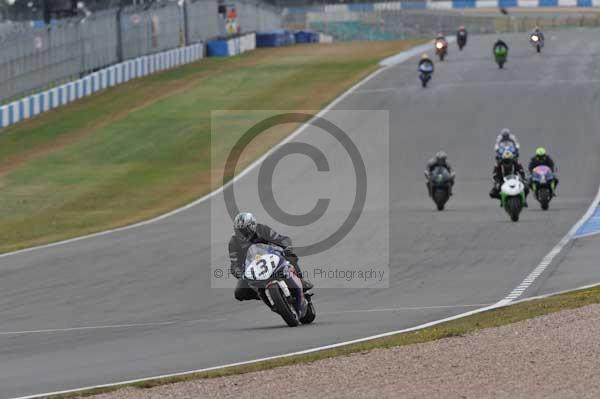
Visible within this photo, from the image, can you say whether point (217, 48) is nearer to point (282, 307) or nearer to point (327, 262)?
point (327, 262)

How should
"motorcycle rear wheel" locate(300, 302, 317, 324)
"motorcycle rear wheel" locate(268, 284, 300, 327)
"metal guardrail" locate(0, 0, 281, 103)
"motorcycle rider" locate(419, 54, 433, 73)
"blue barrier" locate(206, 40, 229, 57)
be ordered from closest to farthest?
1. "motorcycle rear wheel" locate(268, 284, 300, 327)
2. "motorcycle rear wheel" locate(300, 302, 317, 324)
3. "metal guardrail" locate(0, 0, 281, 103)
4. "motorcycle rider" locate(419, 54, 433, 73)
5. "blue barrier" locate(206, 40, 229, 57)

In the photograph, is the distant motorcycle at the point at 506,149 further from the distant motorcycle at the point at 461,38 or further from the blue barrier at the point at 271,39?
the blue barrier at the point at 271,39

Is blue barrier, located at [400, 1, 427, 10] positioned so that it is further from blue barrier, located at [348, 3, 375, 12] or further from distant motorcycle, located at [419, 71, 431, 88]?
distant motorcycle, located at [419, 71, 431, 88]

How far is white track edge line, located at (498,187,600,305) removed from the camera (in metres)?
17.0

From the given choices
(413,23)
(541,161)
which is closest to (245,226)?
(541,161)

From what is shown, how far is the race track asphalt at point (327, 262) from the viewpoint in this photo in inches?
551

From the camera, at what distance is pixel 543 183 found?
27.1 m

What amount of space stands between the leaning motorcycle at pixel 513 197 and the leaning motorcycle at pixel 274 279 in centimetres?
1112

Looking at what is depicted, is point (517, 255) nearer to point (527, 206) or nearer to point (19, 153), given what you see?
point (527, 206)

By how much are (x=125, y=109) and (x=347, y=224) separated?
2615 centimetres

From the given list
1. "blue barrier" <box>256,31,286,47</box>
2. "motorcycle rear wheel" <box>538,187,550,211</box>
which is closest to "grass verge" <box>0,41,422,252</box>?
"blue barrier" <box>256,31,286,47</box>

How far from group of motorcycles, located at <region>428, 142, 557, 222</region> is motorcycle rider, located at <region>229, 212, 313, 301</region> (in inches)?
437

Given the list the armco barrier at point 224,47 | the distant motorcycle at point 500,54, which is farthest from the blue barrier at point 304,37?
the distant motorcycle at point 500,54

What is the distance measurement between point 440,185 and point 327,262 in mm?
7237
